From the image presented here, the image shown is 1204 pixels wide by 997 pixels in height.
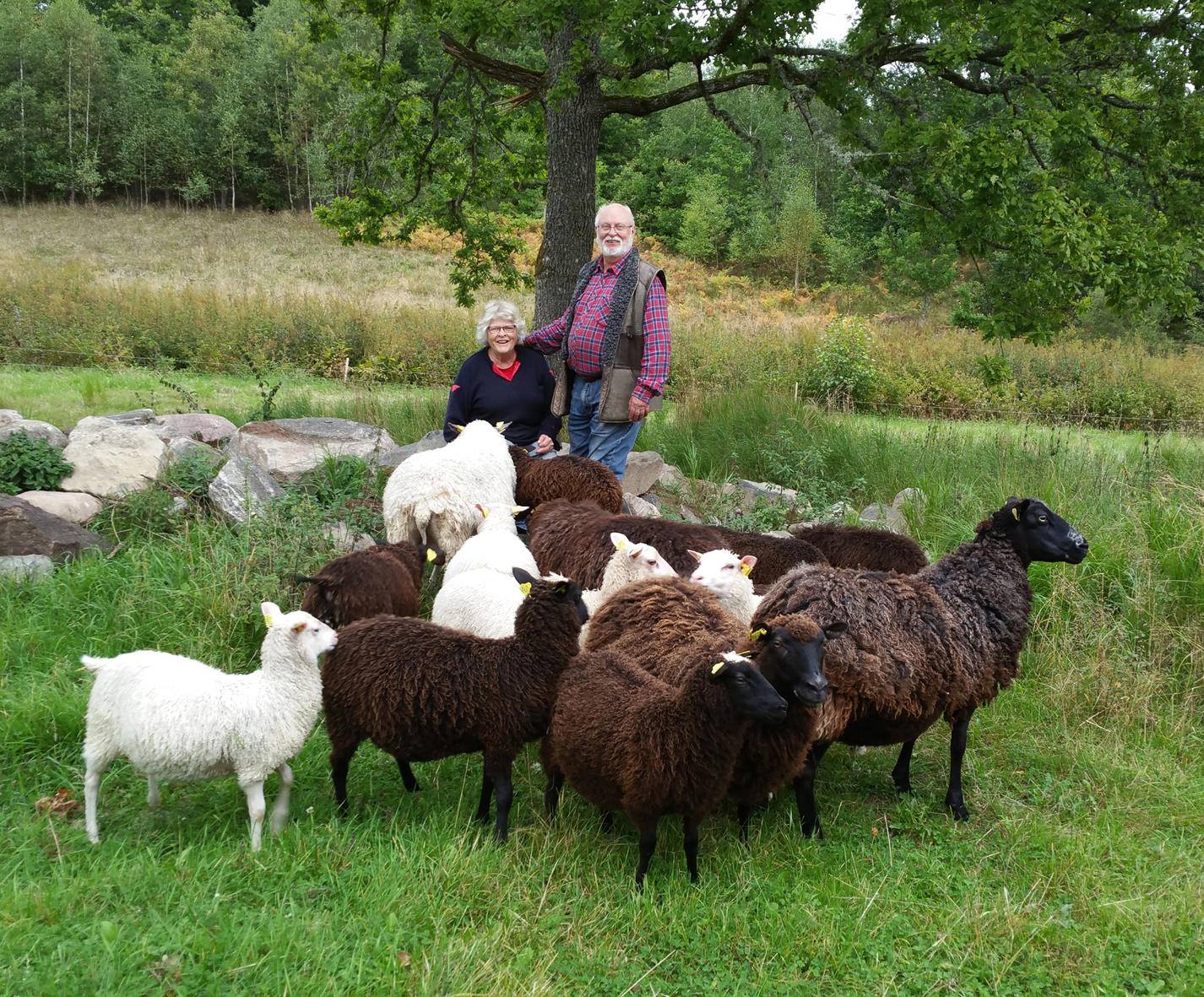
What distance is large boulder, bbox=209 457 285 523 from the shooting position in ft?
24.1

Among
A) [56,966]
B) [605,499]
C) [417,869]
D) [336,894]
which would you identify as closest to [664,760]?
[417,869]

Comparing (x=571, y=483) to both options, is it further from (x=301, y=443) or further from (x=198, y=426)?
(x=198, y=426)

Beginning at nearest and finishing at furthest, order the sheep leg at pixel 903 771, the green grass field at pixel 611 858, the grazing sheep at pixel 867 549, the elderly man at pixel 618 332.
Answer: the green grass field at pixel 611 858 < the sheep leg at pixel 903 771 < the grazing sheep at pixel 867 549 < the elderly man at pixel 618 332

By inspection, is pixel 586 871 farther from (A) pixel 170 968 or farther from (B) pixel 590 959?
(A) pixel 170 968

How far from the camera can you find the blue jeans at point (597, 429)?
740 centimetres

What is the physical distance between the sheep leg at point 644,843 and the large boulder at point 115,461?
5.61 metres

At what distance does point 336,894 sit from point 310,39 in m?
9.76

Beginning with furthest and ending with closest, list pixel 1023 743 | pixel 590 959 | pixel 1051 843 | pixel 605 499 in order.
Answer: pixel 605 499 → pixel 1023 743 → pixel 1051 843 → pixel 590 959

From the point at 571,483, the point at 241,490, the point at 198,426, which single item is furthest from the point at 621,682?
the point at 198,426

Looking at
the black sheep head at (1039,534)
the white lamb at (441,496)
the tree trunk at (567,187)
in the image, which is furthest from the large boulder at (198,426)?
the black sheep head at (1039,534)

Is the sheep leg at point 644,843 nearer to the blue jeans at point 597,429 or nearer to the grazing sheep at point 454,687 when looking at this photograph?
the grazing sheep at point 454,687

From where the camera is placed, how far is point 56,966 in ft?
10.2

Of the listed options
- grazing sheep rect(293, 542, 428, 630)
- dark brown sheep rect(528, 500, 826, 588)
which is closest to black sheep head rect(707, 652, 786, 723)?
dark brown sheep rect(528, 500, 826, 588)

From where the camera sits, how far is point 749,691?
375 cm
